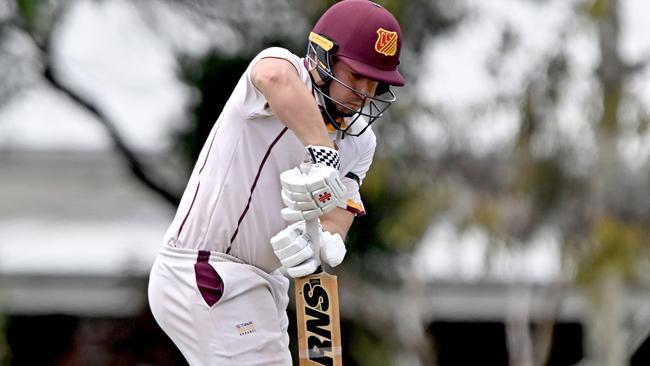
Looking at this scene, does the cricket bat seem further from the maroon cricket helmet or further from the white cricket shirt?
the maroon cricket helmet

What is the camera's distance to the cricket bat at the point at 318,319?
614cm

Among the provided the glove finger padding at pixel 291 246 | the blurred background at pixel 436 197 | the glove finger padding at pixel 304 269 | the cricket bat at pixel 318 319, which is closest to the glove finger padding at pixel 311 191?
the glove finger padding at pixel 291 246

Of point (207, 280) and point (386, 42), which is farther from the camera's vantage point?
point (207, 280)

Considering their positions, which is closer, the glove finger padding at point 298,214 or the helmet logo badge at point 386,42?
the glove finger padding at point 298,214

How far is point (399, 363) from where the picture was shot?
17062 millimetres

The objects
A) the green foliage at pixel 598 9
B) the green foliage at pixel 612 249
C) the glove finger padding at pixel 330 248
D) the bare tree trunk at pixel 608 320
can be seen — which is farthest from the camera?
the bare tree trunk at pixel 608 320

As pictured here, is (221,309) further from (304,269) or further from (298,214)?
(298,214)

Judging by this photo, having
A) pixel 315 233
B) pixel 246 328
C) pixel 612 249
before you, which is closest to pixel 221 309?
pixel 246 328

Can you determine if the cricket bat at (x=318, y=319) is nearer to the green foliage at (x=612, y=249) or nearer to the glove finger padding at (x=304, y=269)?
the glove finger padding at (x=304, y=269)

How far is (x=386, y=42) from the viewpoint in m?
6.01

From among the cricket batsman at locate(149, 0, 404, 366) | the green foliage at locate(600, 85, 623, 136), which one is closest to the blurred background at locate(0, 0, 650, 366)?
the green foliage at locate(600, 85, 623, 136)

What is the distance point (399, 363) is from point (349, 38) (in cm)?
1136

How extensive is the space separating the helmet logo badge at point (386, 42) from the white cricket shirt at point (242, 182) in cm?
29

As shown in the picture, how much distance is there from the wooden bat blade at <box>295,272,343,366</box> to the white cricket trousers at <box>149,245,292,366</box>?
0.36ft
